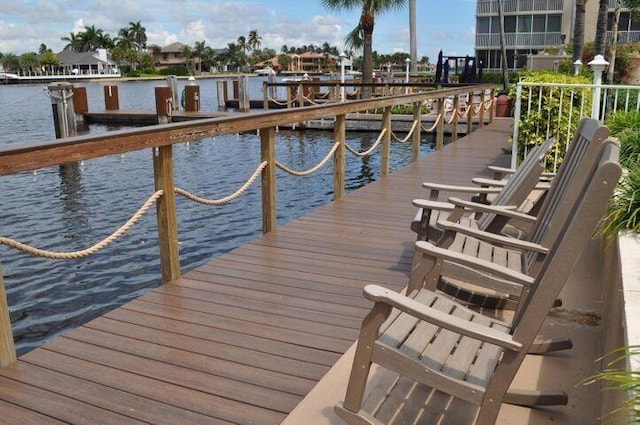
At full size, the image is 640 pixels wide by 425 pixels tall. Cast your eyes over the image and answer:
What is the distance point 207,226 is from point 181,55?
471 feet

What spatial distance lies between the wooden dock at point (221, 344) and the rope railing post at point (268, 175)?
0.25 metres

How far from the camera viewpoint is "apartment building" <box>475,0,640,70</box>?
130 ft

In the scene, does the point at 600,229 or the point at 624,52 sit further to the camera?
the point at 624,52

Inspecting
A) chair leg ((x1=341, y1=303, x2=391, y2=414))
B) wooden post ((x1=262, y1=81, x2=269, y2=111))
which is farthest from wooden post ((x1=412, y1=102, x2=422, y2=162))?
wooden post ((x1=262, y1=81, x2=269, y2=111))

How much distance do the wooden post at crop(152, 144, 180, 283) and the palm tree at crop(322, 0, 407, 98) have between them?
21.4 metres

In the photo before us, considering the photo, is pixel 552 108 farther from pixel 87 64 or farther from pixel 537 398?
pixel 87 64

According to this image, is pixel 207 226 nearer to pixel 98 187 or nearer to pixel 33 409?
pixel 98 187

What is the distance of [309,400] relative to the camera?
2.71m

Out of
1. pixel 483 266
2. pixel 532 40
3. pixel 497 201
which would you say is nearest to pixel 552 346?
pixel 483 266

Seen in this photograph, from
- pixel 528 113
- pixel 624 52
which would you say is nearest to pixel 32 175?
pixel 528 113

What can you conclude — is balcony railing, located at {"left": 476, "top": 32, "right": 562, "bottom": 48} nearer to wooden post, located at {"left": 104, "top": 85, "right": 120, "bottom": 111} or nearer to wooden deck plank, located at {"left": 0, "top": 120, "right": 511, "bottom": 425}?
wooden post, located at {"left": 104, "top": 85, "right": 120, "bottom": 111}

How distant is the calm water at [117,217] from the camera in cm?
647

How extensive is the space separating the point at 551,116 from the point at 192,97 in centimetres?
2130

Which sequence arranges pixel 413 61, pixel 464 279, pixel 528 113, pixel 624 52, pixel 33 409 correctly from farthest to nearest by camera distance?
pixel 413 61
pixel 624 52
pixel 528 113
pixel 464 279
pixel 33 409
